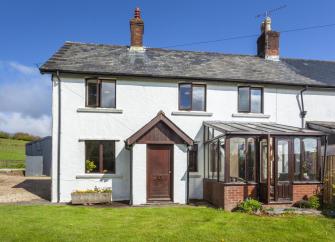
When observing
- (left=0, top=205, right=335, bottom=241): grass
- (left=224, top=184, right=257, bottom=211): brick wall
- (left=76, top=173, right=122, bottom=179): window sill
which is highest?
(left=76, top=173, right=122, bottom=179): window sill

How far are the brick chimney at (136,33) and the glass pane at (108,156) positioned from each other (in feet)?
19.2

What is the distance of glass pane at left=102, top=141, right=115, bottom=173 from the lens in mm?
16250

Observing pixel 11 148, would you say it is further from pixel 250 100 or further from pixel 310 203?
pixel 310 203

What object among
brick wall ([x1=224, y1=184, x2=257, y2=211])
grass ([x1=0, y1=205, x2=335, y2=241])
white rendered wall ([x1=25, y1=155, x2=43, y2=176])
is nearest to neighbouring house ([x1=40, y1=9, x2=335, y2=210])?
brick wall ([x1=224, y1=184, x2=257, y2=211])

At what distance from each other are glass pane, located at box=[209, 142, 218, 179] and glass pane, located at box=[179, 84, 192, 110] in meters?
2.35

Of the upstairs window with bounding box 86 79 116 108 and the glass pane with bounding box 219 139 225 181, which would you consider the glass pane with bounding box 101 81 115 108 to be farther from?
the glass pane with bounding box 219 139 225 181

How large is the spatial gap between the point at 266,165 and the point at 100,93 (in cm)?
814

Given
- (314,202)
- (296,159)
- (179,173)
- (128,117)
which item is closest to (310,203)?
(314,202)

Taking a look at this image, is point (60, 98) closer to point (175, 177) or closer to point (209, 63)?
point (175, 177)

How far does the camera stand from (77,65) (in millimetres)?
16531

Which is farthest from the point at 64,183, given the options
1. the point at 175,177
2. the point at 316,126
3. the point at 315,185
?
the point at 316,126

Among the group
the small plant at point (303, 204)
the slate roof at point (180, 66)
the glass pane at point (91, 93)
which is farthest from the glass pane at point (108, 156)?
the small plant at point (303, 204)

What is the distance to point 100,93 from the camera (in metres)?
16.5

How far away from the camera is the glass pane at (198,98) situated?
17453 mm
